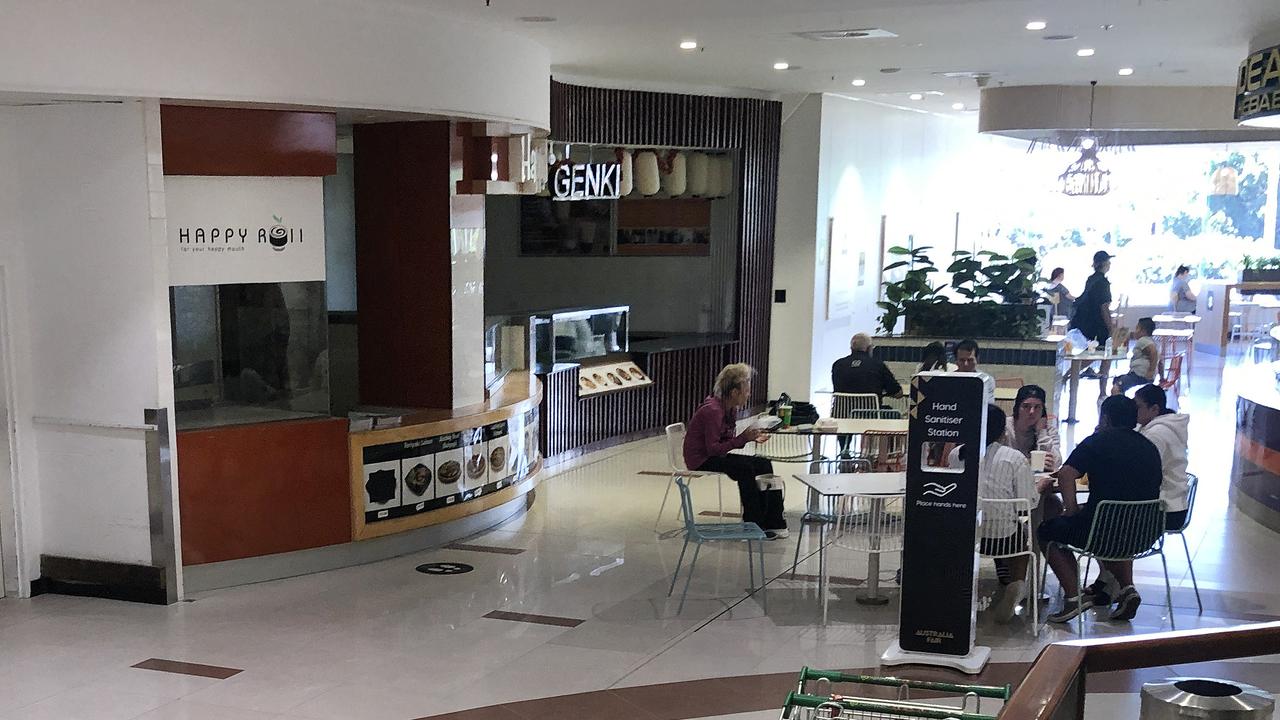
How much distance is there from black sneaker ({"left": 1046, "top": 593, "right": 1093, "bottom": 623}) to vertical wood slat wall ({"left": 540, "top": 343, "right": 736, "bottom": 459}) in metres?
5.29

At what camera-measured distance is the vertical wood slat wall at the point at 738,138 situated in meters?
12.3

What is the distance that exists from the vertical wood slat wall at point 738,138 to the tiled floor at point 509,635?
4.07 meters

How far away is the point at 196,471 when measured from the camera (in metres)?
7.41

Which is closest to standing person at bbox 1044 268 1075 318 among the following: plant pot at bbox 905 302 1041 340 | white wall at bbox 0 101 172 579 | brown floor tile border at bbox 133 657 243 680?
plant pot at bbox 905 302 1041 340

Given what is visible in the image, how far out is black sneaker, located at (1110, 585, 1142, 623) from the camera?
7.06 m

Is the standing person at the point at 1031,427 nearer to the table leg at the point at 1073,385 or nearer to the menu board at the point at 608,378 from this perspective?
the menu board at the point at 608,378

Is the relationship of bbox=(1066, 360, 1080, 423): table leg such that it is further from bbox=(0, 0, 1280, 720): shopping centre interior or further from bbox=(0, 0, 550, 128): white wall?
bbox=(0, 0, 550, 128): white wall

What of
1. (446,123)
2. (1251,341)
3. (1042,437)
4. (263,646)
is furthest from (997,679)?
(1251,341)

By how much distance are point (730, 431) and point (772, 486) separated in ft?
1.57

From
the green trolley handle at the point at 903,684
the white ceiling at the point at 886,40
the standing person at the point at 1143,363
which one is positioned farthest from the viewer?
the standing person at the point at 1143,363

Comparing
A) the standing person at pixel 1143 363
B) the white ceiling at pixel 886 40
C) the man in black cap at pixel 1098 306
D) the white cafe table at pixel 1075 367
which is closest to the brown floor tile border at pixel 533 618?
the white ceiling at pixel 886 40

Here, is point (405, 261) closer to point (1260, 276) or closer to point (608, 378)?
point (608, 378)

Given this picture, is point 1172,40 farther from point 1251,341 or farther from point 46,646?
point 1251,341

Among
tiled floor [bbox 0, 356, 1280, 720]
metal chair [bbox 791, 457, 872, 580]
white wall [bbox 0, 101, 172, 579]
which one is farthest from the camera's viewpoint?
metal chair [bbox 791, 457, 872, 580]
